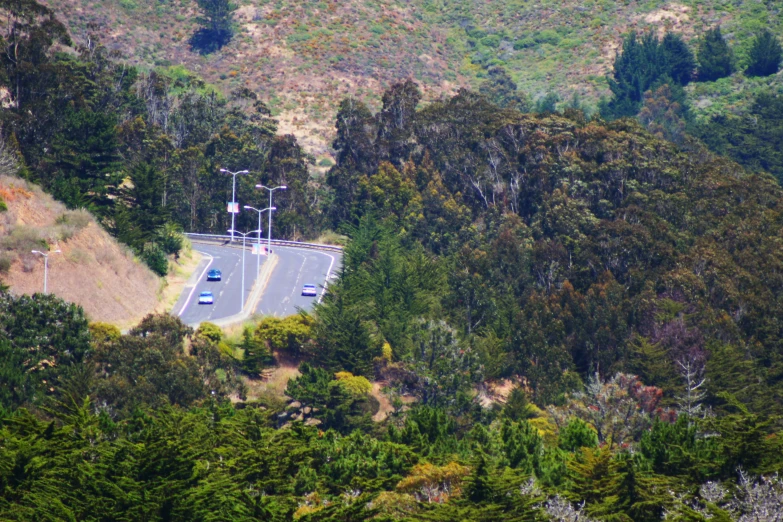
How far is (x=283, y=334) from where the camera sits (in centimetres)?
7225

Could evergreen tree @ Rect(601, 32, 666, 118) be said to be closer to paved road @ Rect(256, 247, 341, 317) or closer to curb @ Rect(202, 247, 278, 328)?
paved road @ Rect(256, 247, 341, 317)

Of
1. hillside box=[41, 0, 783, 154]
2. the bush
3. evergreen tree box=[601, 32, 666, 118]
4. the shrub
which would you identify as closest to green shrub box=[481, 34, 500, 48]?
hillside box=[41, 0, 783, 154]

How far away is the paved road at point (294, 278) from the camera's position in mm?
81062

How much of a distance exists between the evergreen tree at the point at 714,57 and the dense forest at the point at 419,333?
23.9 metres

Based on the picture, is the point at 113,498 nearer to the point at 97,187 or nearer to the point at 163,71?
the point at 97,187

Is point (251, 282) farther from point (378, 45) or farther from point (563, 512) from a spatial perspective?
point (378, 45)

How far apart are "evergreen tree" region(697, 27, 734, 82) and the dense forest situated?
23.9m

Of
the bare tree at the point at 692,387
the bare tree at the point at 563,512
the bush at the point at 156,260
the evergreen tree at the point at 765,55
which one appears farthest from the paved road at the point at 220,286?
the evergreen tree at the point at 765,55

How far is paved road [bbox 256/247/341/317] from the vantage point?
3191 inches

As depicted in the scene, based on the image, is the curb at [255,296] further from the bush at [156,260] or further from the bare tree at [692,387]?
the bare tree at [692,387]

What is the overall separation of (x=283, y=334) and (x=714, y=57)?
105m

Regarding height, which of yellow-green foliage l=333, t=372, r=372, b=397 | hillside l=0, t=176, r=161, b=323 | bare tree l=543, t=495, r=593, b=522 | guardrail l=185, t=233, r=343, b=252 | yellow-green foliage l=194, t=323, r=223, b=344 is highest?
bare tree l=543, t=495, r=593, b=522

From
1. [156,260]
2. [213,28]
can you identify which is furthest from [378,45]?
[156,260]

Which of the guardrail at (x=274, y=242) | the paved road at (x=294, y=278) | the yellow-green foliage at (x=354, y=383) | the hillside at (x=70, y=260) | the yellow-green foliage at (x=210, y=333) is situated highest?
the hillside at (x=70, y=260)
